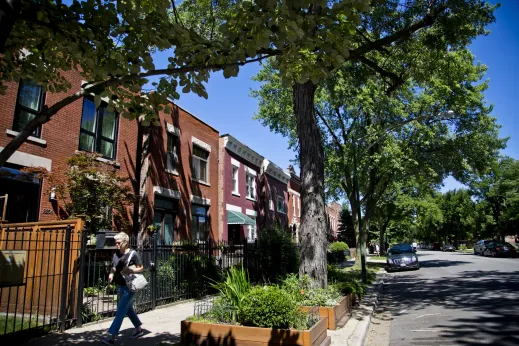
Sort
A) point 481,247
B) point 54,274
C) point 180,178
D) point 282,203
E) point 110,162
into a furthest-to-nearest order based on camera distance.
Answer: point 481,247 < point 282,203 < point 180,178 < point 110,162 < point 54,274

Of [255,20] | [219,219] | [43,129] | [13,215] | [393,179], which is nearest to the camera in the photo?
[255,20]

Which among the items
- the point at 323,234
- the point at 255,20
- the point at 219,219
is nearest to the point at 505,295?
the point at 323,234

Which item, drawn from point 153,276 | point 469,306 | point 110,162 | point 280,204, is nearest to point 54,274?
point 153,276

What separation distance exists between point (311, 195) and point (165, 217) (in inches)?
363

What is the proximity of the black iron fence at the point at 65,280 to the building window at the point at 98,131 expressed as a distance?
3698mm

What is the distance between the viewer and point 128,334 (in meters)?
6.64

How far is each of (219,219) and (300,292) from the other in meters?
13.4

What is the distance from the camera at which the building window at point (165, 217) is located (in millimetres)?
15625

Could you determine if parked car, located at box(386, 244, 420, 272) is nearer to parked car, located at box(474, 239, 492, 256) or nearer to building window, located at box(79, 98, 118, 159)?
building window, located at box(79, 98, 118, 159)

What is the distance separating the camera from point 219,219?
20453 mm

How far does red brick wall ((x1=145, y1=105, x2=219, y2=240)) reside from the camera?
1539cm

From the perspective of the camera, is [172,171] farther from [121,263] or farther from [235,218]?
[121,263]

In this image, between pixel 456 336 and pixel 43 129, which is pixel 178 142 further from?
pixel 456 336

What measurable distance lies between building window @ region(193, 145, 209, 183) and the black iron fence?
27.2 feet
